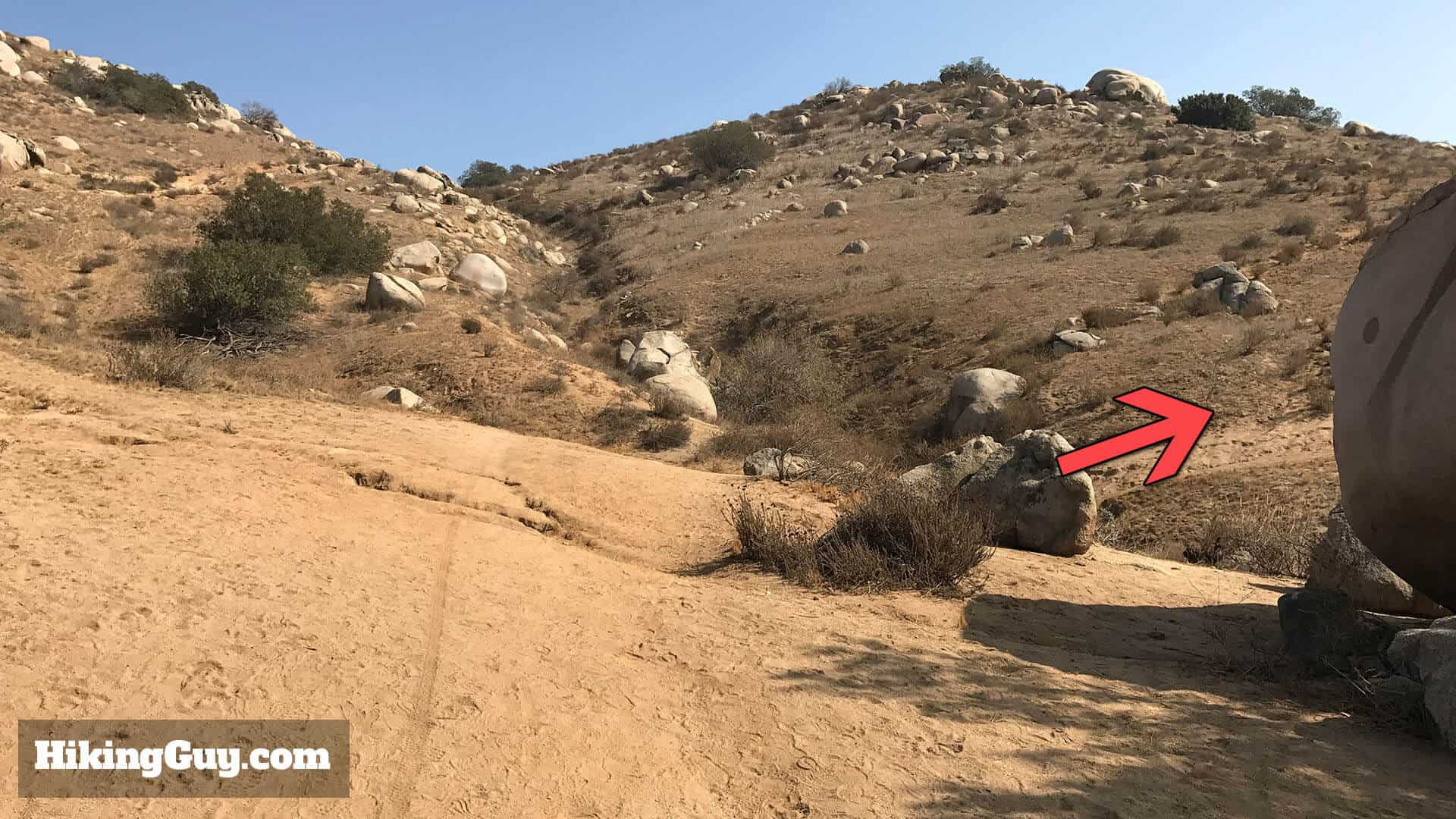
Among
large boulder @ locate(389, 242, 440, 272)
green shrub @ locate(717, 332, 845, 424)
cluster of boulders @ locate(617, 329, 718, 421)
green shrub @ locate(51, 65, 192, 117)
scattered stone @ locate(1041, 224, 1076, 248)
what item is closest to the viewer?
cluster of boulders @ locate(617, 329, 718, 421)

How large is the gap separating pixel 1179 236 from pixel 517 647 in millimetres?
20371

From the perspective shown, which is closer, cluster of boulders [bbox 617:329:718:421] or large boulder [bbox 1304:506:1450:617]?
large boulder [bbox 1304:506:1450:617]

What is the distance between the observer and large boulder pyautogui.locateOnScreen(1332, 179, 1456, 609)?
13.7 feet

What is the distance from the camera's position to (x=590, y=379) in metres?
14.3

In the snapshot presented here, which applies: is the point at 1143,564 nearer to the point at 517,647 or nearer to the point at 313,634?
the point at 517,647

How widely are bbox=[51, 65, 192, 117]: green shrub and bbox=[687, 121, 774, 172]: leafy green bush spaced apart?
2188 cm

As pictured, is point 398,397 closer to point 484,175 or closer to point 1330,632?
point 1330,632

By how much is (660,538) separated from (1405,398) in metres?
5.24

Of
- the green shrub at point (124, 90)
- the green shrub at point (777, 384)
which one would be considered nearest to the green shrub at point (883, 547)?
the green shrub at point (777, 384)

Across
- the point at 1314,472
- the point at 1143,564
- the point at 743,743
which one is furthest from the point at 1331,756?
the point at 1314,472

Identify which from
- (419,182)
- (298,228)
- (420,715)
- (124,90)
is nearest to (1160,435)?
(420,715)

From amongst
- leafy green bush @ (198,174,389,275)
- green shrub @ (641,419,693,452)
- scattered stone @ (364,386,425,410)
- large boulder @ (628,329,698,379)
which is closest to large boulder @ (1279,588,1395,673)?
green shrub @ (641,419,693,452)

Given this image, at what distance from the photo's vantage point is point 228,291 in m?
14.4

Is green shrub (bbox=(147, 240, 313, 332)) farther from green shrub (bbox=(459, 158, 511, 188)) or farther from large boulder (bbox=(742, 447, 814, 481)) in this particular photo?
green shrub (bbox=(459, 158, 511, 188))
